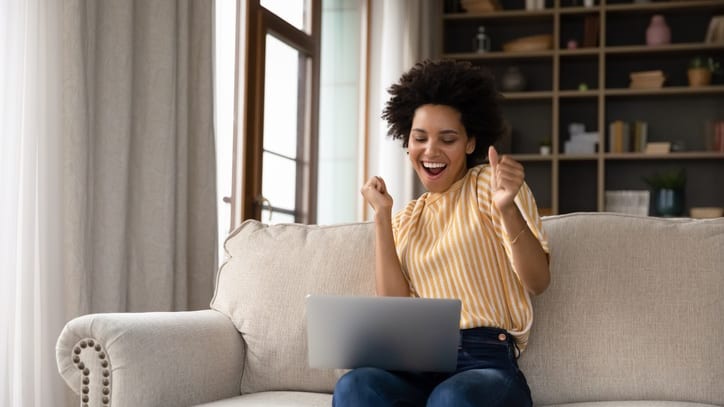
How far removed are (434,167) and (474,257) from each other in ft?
0.83

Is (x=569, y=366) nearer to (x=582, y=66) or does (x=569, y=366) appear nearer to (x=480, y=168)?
(x=480, y=168)

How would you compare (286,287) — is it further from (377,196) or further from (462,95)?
(462,95)

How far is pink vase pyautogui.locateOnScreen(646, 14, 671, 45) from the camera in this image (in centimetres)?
577

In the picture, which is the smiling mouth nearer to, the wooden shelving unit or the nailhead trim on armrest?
the nailhead trim on armrest

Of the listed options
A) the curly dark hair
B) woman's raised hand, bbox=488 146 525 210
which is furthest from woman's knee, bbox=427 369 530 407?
the curly dark hair

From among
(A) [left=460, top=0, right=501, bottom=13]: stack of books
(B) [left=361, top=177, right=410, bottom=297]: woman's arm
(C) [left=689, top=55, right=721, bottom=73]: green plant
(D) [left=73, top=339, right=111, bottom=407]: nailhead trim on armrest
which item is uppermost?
(A) [left=460, top=0, right=501, bottom=13]: stack of books

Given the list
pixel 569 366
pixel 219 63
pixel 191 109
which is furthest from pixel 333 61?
pixel 569 366

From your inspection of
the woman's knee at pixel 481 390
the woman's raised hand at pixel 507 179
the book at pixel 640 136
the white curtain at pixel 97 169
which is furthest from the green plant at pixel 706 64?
the woman's knee at pixel 481 390

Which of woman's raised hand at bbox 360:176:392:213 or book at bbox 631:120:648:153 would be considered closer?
woman's raised hand at bbox 360:176:392:213

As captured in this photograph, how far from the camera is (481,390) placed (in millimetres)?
1817

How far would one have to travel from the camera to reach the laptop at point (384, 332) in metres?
1.79

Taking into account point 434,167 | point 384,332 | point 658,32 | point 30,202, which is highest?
point 658,32

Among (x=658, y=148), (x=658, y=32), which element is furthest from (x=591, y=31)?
(x=658, y=148)

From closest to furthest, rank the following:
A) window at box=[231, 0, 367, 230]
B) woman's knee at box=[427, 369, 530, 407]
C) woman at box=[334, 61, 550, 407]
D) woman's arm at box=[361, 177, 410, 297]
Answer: woman's knee at box=[427, 369, 530, 407]
woman at box=[334, 61, 550, 407]
woman's arm at box=[361, 177, 410, 297]
window at box=[231, 0, 367, 230]
